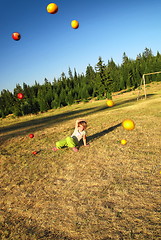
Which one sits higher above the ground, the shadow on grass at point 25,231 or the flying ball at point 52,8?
the flying ball at point 52,8

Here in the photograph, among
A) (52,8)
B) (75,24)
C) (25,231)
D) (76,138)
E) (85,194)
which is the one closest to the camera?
(25,231)

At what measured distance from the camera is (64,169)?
514 centimetres

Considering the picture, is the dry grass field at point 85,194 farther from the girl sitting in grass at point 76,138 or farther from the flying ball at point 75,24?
the flying ball at point 75,24

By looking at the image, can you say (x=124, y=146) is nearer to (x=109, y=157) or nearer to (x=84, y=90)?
(x=109, y=157)

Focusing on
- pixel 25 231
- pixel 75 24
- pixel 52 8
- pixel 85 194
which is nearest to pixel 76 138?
pixel 85 194

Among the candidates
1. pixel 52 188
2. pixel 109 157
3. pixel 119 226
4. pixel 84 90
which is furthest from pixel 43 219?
pixel 84 90

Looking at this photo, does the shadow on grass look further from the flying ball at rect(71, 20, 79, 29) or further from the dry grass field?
the flying ball at rect(71, 20, 79, 29)

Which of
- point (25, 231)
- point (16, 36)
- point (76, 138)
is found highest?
point (16, 36)

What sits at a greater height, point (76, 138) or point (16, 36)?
point (16, 36)

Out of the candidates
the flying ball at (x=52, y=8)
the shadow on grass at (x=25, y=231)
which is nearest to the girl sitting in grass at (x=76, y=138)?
the shadow on grass at (x=25, y=231)

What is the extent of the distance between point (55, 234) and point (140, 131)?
21.4 feet

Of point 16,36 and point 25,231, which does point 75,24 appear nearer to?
point 16,36

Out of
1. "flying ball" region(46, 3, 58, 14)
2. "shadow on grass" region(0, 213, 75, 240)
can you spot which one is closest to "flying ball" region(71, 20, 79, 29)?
"flying ball" region(46, 3, 58, 14)

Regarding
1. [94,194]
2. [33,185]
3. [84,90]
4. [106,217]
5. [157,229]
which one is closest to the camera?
[157,229]
